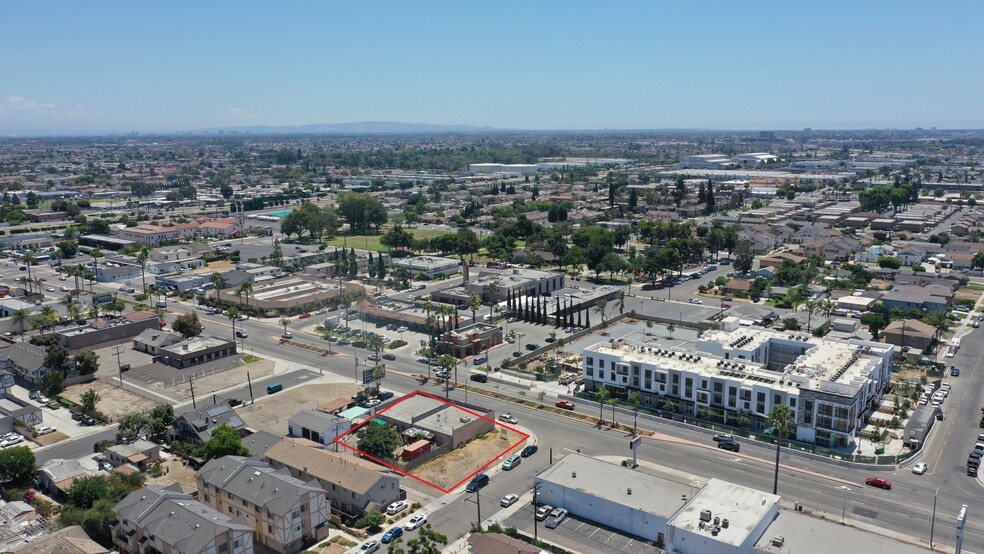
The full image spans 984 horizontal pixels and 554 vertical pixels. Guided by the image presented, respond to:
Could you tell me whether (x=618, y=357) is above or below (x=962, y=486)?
above

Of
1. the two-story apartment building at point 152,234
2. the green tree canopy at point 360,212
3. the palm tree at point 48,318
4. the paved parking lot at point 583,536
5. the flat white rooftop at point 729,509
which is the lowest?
the paved parking lot at point 583,536

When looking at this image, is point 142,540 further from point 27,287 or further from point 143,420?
point 27,287

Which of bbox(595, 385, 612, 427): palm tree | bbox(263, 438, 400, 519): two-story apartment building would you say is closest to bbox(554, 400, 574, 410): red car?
bbox(595, 385, 612, 427): palm tree

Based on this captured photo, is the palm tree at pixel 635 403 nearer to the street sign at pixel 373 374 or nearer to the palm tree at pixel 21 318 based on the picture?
the street sign at pixel 373 374

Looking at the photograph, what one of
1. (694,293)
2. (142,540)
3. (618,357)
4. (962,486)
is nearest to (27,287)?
(142,540)

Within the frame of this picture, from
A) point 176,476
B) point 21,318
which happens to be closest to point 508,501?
point 176,476

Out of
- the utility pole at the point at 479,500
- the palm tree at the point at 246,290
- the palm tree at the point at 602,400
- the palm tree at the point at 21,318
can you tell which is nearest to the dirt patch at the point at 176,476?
the utility pole at the point at 479,500

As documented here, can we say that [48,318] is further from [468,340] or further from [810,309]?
[810,309]
